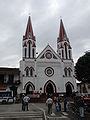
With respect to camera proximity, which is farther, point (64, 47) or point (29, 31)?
point (64, 47)

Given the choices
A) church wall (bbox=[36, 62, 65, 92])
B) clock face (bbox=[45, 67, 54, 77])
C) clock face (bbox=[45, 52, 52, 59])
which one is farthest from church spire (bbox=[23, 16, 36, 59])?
clock face (bbox=[45, 67, 54, 77])

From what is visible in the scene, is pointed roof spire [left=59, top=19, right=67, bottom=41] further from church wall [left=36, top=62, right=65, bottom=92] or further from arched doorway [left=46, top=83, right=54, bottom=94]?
arched doorway [left=46, top=83, right=54, bottom=94]

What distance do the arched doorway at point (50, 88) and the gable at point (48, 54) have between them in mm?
6017

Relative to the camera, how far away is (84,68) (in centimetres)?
4228

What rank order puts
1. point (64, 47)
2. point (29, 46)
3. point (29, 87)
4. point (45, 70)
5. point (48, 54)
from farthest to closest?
point (64, 47)
point (48, 54)
point (29, 46)
point (45, 70)
point (29, 87)

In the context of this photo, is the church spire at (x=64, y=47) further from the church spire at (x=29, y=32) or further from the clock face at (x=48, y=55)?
the church spire at (x=29, y=32)

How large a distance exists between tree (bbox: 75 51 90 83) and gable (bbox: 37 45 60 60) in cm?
1387

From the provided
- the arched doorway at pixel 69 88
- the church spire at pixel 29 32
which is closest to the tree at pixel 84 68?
the arched doorway at pixel 69 88

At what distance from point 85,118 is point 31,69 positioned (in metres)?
37.8

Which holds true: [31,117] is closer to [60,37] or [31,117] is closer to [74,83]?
[74,83]

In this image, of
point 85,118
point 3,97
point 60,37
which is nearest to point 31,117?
point 85,118

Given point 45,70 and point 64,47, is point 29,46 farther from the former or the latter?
point 64,47

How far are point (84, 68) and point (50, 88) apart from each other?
15.2 meters

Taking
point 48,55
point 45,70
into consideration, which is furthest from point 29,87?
point 48,55
